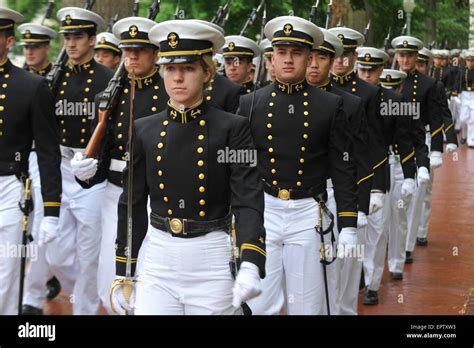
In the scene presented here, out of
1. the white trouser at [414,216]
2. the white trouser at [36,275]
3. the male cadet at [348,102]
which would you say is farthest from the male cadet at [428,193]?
the white trouser at [36,275]

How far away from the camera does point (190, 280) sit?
582 centimetres

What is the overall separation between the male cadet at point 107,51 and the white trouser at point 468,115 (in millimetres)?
17952

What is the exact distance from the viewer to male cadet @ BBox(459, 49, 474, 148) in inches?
1102

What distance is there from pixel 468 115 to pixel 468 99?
3.79 ft

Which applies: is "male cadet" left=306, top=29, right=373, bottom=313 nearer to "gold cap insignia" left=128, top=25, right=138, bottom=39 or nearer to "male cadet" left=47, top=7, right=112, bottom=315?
"gold cap insignia" left=128, top=25, right=138, bottom=39

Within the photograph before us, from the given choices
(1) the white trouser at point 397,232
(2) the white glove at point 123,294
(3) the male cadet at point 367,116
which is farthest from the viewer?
(1) the white trouser at point 397,232

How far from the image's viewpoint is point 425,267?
41.6 feet

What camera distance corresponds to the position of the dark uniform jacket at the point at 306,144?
24.7 feet

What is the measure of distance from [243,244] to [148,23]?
308 cm

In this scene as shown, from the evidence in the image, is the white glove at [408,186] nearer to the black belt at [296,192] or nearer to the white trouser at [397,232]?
the white trouser at [397,232]

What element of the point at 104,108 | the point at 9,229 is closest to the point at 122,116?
the point at 104,108
